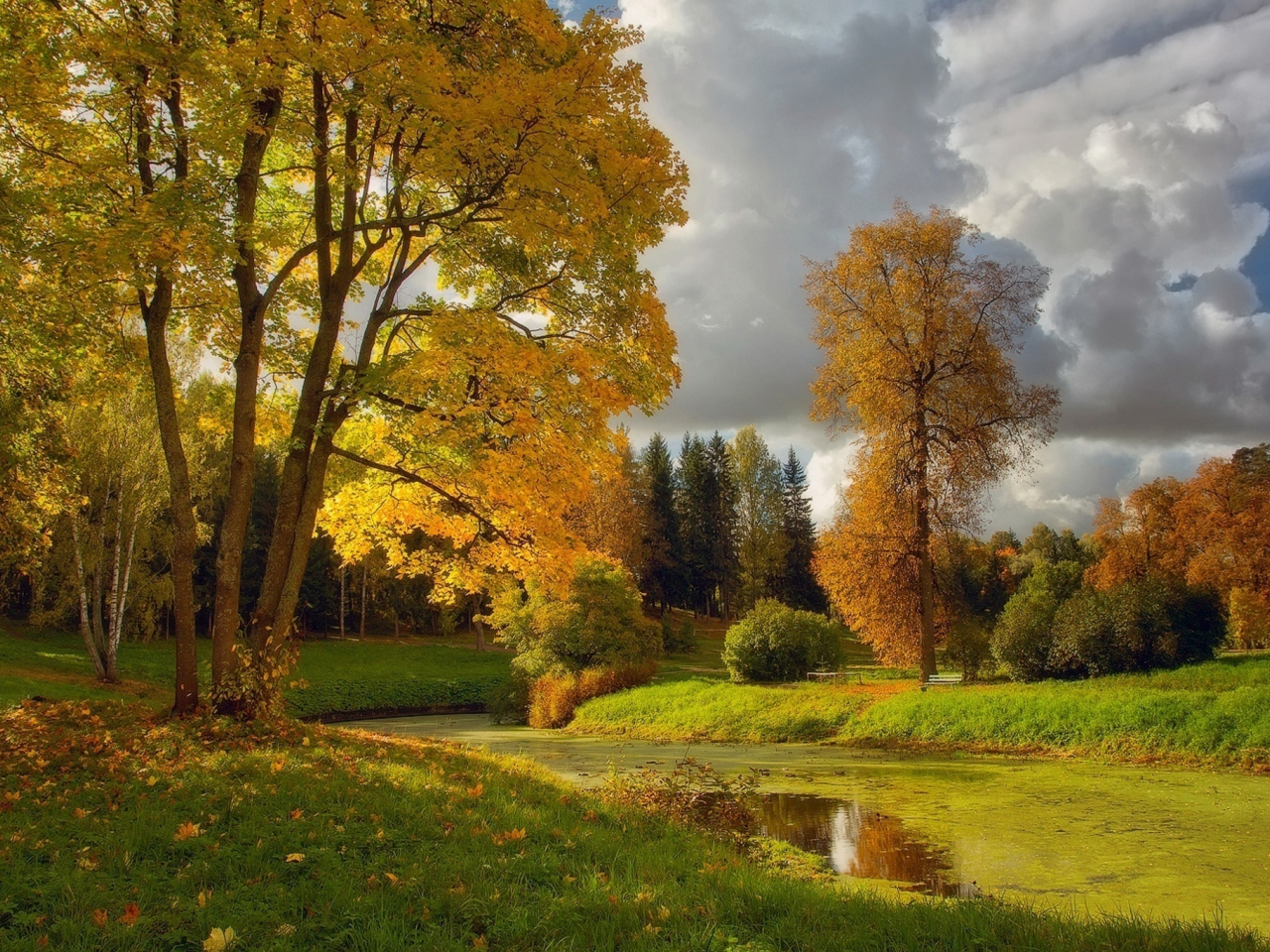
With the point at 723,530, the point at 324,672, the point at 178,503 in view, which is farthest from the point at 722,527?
the point at 178,503

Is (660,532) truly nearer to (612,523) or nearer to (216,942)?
(612,523)

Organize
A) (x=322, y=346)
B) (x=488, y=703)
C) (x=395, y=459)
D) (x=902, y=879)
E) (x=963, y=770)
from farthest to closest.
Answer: (x=488, y=703), (x=963, y=770), (x=395, y=459), (x=322, y=346), (x=902, y=879)

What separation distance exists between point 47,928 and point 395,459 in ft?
23.8

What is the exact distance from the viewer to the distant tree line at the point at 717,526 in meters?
50.0

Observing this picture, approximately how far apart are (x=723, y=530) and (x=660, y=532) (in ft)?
19.7

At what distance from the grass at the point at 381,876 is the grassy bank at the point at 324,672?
16.0m

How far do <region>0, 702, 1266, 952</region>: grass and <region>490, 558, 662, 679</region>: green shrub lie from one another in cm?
1825

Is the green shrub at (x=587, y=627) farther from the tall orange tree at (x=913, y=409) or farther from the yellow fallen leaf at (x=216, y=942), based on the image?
the yellow fallen leaf at (x=216, y=942)

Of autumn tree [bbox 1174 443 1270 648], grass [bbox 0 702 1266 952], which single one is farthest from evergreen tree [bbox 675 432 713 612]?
grass [bbox 0 702 1266 952]

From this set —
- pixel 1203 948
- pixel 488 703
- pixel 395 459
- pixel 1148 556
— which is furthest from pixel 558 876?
pixel 1148 556

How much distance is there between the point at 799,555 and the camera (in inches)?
2297

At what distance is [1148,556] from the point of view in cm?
4041

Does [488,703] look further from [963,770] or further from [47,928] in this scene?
[47,928]

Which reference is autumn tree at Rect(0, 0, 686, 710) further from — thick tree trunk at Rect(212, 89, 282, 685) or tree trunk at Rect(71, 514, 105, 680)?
tree trunk at Rect(71, 514, 105, 680)
